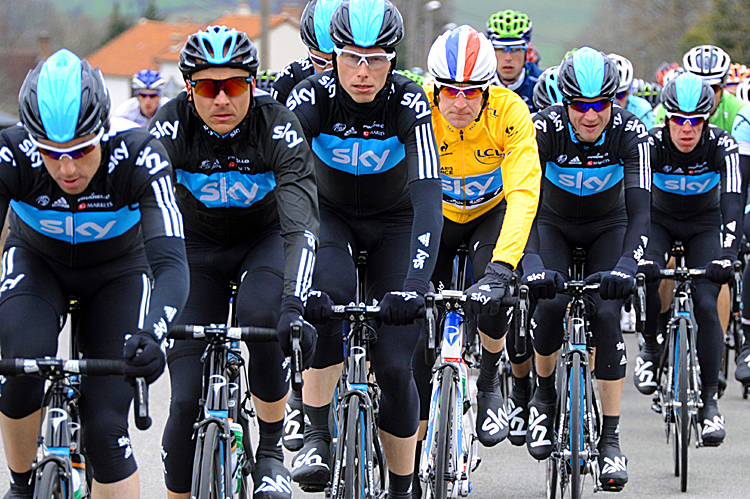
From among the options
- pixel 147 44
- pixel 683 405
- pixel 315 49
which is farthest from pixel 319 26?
pixel 147 44

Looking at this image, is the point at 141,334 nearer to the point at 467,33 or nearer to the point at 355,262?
the point at 355,262

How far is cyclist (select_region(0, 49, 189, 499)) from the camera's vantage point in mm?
4352

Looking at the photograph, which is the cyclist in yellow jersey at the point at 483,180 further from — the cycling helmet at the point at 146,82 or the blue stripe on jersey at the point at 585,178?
the cycling helmet at the point at 146,82

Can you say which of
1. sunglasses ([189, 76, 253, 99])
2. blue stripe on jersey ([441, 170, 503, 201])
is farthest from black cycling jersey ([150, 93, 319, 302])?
blue stripe on jersey ([441, 170, 503, 201])

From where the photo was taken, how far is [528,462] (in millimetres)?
8250

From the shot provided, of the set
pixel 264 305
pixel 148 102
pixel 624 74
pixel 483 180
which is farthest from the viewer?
pixel 148 102

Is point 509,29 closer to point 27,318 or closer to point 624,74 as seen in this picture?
point 624,74

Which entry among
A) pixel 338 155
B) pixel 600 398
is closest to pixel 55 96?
pixel 338 155

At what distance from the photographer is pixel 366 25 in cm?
563

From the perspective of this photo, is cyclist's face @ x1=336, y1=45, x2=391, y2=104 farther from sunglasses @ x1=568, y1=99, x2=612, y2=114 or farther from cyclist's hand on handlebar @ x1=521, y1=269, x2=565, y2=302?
sunglasses @ x1=568, y1=99, x2=612, y2=114

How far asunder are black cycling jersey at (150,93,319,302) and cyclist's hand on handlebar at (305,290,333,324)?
335mm

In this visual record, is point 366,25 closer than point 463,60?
Yes

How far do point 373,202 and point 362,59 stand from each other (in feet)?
2.78

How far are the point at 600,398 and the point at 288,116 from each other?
2849 mm
